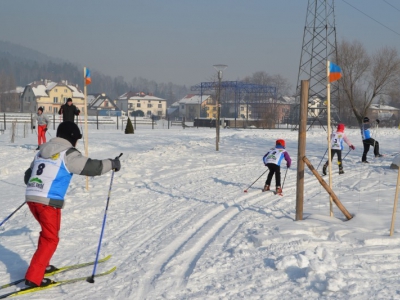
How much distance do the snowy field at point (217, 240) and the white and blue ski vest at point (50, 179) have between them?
1040 mm

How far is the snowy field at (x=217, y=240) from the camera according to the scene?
17.4ft

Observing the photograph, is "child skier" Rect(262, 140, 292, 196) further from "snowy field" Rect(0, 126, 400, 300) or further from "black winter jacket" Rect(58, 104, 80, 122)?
"black winter jacket" Rect(58, 104, 80, 122)

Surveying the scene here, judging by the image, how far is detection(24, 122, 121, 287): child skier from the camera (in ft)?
18.1

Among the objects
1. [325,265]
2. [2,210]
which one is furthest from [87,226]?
[325,265]

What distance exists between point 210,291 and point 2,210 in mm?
6845

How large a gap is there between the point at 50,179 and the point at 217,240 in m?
2.84

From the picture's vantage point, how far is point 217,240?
7.37m

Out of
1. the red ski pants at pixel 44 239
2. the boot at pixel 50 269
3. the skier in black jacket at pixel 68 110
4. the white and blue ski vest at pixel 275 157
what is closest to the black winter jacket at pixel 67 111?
the skier in black jacket at pixel 68 110

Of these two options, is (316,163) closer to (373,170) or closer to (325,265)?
(373,170)


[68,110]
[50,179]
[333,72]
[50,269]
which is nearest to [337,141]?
[333,72]

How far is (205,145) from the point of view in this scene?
22.9 meters

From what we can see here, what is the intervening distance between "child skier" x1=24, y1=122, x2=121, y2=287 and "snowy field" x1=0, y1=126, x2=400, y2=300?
309 millimetres

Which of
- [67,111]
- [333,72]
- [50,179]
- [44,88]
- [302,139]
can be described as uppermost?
[44,88]

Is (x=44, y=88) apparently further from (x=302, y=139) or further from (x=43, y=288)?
(x=43, y=288)
